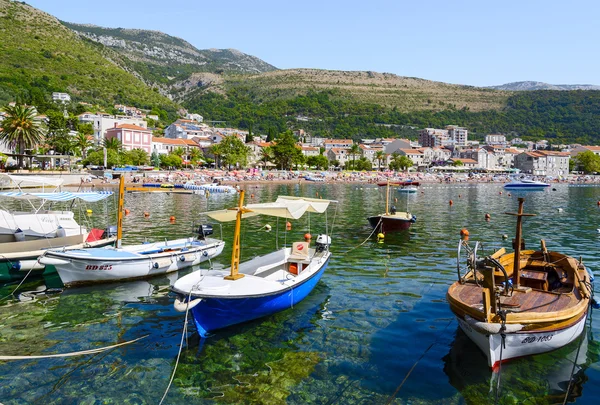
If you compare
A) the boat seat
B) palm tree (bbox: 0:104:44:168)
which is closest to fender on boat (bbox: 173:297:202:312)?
the boat seat

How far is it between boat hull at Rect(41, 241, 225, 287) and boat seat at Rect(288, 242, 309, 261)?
17.0ft

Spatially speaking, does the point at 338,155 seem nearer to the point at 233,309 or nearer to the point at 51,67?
the point at 51,67

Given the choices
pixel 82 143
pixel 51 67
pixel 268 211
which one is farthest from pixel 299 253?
pixel 51 67

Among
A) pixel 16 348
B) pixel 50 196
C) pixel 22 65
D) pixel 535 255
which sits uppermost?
pixel 22 65

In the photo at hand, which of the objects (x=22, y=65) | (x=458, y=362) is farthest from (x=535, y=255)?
→ (x=22, y=65)

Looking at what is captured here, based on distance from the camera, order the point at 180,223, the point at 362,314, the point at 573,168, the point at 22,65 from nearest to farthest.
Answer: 1. the point at 362,314
2. the point at 180,223
3. the point at 22,65
4. the point at 573,168

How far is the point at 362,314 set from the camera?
12922 mm

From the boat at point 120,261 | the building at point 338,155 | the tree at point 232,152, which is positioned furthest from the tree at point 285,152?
the boat at point 120,261

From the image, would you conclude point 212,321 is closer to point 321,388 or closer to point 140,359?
point 140,359

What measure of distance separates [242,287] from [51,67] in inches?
6533

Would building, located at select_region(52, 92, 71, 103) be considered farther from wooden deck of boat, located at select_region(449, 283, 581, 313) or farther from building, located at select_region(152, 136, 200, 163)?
wooden deck of boat, located at select_region(449, 283, 581, 313)

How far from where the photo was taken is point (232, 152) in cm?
11256

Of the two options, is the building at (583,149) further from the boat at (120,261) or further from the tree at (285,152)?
the boat at (120,261)

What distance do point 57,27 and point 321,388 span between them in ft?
702
